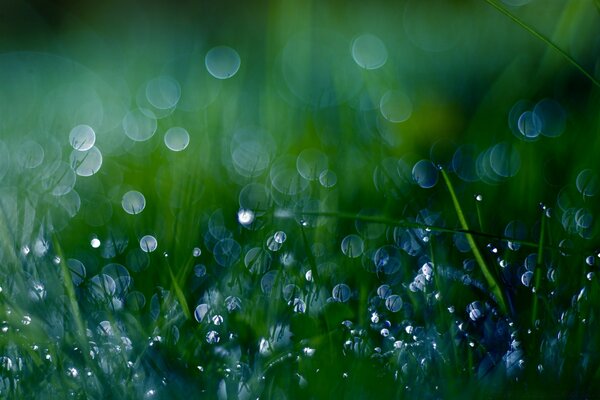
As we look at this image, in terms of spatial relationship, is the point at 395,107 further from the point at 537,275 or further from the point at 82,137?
the point at 537,275

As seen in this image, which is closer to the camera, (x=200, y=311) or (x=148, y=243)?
(x=200, y=311)

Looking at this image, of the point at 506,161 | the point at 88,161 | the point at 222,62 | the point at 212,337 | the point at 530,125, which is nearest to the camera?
the point at 212,337

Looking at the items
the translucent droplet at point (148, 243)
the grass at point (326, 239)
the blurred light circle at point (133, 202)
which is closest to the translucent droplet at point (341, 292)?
the grass at point (326, 239)

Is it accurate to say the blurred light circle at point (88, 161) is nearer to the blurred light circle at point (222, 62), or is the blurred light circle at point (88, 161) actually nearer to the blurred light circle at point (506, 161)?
the blurred light circle at point (222, 62)

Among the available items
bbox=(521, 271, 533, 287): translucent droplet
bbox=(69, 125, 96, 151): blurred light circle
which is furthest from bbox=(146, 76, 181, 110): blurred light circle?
bbox=(521, 271, 533, 287): translucent droplet

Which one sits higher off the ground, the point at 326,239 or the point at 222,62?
the point at 222,62

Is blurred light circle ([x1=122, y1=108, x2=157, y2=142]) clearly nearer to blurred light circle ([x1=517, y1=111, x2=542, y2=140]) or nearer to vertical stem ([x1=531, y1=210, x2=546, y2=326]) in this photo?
blurred light circle ([x1=517, y1=111, x2=542, y2=140])

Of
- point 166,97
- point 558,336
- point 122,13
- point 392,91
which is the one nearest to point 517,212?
point 558,336

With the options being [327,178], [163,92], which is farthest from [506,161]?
[163,92]
